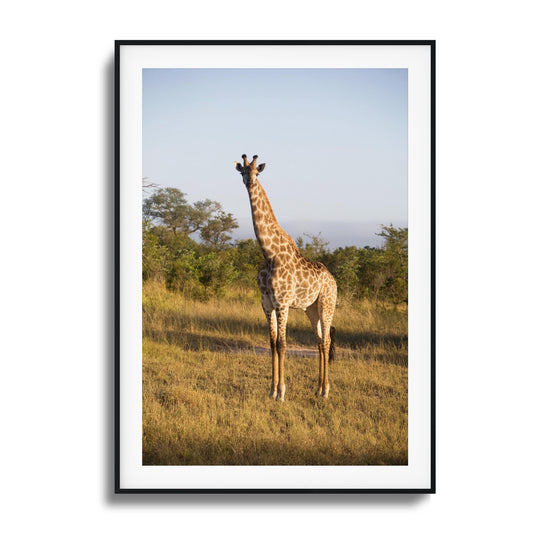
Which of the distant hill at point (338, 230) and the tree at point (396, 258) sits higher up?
the distant hill at point (338, 230)

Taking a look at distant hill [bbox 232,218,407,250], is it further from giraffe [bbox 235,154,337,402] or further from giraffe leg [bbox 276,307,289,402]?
giraffe leg [bbox 276,307,289,402]

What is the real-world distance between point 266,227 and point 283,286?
560 millimetres

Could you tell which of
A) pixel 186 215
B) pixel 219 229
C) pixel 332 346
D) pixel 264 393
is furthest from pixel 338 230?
pixel 264 393

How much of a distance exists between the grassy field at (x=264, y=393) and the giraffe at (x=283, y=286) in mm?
134

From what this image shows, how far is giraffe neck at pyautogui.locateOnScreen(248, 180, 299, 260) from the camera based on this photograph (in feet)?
12.0

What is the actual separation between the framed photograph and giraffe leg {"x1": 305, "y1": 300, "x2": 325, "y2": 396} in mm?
25

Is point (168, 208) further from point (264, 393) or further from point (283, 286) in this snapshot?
point (264, 393)

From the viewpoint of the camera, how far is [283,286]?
3.89m

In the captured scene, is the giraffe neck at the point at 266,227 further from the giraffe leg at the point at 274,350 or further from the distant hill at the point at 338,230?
the giraffe leg at the point at 274,350

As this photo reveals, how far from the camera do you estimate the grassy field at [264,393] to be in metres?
3.30
